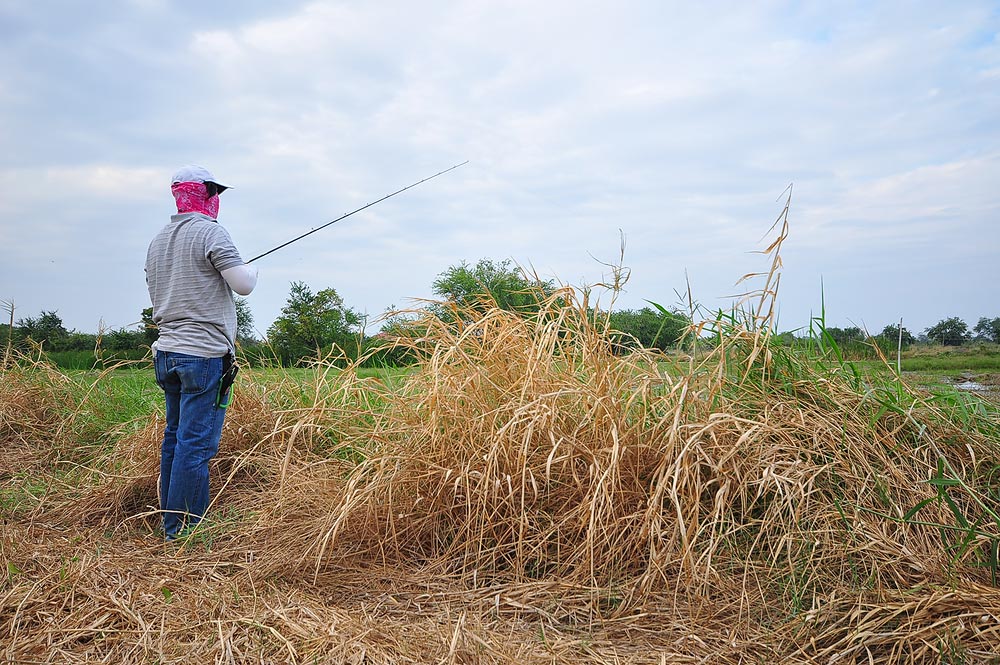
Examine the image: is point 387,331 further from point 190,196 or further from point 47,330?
point 47,330

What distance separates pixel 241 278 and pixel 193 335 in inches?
13.8

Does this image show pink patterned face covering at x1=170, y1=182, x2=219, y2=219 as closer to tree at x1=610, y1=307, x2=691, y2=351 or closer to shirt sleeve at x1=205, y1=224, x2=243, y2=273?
shirt sleeve at x1=205, y1=224, x2=243, y2=273

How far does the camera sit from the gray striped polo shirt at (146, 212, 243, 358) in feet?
10.9

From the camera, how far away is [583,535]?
2.65 metres

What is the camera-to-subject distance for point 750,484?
256 cm

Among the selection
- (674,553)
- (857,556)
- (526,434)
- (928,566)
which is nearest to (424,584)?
(526,434)

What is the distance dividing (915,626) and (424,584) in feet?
5.20

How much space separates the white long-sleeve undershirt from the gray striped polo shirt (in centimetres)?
3

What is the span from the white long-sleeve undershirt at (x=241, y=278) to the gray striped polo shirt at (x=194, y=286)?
3 centimetres

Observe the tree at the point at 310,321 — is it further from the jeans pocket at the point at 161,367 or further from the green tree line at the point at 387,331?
the jeans pocket at the point at 161,367

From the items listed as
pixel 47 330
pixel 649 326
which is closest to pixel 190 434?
pixel 649 326

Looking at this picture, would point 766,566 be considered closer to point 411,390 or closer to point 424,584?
point 424,584

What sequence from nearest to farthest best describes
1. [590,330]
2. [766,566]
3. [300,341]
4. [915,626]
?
1. [915,626]
2. [766,566]
3. [590,330]
4. [300,341]

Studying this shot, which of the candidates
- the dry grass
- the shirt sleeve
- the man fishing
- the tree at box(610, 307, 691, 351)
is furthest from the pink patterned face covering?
the tree at box(610, 307, 691, 351)
